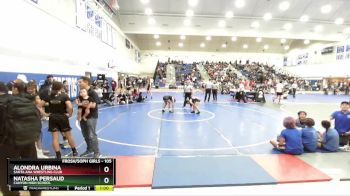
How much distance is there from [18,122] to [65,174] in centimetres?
135

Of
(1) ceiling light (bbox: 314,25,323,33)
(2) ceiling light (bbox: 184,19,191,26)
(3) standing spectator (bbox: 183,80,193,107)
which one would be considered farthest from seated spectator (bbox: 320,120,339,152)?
(1) ceiling light (bbox: 314,25,323,33)

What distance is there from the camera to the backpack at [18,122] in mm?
3215

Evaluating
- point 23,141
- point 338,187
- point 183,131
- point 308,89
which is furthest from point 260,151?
point 308,89

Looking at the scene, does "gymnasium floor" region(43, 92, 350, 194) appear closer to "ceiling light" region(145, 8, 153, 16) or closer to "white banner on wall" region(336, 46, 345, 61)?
"ceiling light" region(145, 8, 153, 16)

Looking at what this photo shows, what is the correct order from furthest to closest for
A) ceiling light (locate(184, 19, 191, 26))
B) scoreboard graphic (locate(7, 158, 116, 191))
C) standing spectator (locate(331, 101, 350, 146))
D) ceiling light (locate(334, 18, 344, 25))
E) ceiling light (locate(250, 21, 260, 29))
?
ceiling light (locate(250, 21, 260, 29)), ceiling light (locate(184, 19, 191, 26)), ceiling light (locate(334, 18, 344, 25)), standing spectator (locate(331, 101, 350, 146)), scoreboard graphic (locate(7, 158, 116, 191))

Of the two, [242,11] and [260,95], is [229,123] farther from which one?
[242,11]

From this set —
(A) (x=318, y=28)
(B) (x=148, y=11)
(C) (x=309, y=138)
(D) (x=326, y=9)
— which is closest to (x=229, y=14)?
(B) (x=148, y=11)

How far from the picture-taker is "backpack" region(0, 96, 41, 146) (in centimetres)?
321

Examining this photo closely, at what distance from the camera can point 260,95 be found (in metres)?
17.9

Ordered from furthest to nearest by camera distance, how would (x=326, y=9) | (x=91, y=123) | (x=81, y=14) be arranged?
(x=326, y=9)
(x=81, y=14)
(x=91, y=123)

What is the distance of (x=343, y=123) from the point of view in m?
6.59

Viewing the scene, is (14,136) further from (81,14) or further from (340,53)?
(340,53)

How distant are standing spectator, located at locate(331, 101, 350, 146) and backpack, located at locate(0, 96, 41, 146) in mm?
6994

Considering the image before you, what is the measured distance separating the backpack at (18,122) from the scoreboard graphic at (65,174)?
90 centimetres
